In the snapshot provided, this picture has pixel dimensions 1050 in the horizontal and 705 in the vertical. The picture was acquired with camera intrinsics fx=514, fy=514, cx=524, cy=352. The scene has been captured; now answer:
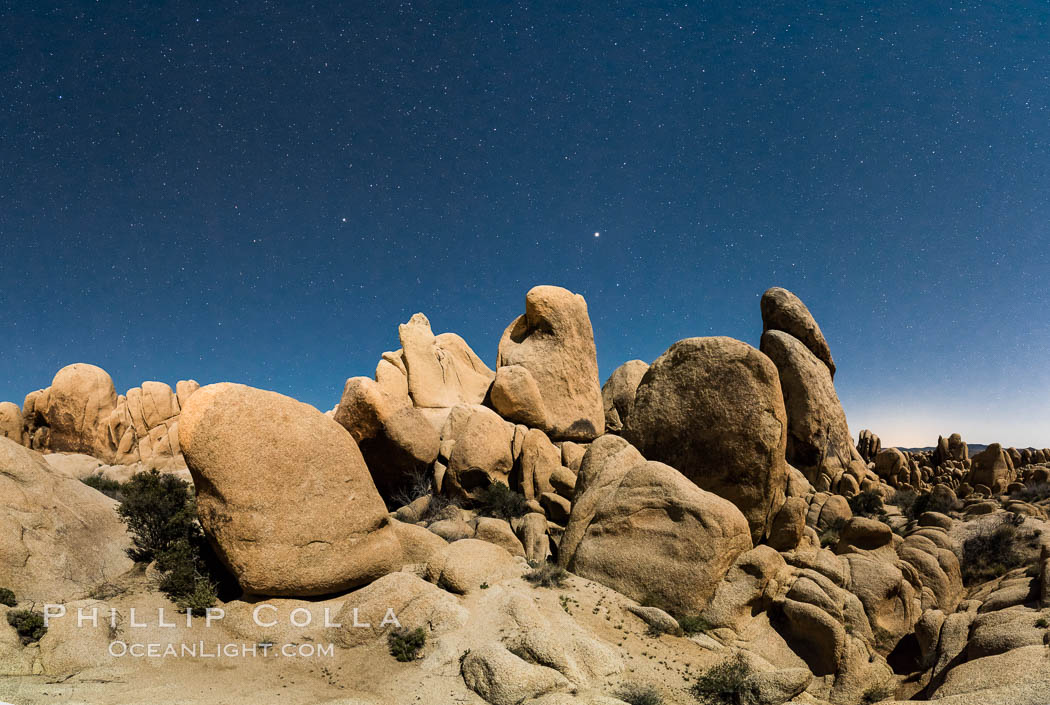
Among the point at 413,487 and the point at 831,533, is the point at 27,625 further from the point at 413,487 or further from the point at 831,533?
the point at 831,533

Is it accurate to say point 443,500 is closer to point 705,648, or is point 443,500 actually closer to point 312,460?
point 312,460

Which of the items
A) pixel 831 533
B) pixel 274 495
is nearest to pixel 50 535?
pixel 274 495

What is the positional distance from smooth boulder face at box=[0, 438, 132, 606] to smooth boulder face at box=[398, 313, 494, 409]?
1502 cm

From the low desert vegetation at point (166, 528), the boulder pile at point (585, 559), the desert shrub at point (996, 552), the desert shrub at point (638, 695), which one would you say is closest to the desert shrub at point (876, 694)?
the boulder pile at point (585, 559)

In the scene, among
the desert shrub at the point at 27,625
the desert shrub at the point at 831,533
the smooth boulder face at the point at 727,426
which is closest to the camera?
the desert shrub at the point at 27,625

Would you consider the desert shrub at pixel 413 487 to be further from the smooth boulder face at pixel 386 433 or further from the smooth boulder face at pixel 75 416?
the smooth boulder face at pixel 75 416

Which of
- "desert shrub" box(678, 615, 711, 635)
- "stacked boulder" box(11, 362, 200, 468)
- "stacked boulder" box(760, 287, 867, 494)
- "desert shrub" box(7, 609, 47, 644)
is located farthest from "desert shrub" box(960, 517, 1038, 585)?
"stacked boulder" box(11, 362, 200, 468)

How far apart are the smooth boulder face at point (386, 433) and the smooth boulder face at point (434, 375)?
633cm

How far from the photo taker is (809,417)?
A: 3098cm

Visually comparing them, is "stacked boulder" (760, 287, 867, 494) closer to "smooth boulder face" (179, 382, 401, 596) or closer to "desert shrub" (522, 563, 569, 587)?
"desert shrub" (522, 563, 569, 587)

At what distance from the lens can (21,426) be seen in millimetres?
36500

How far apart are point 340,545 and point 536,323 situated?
1892 cm

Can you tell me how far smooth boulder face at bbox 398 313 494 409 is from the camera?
26609mm

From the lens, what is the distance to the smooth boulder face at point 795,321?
118 ft
